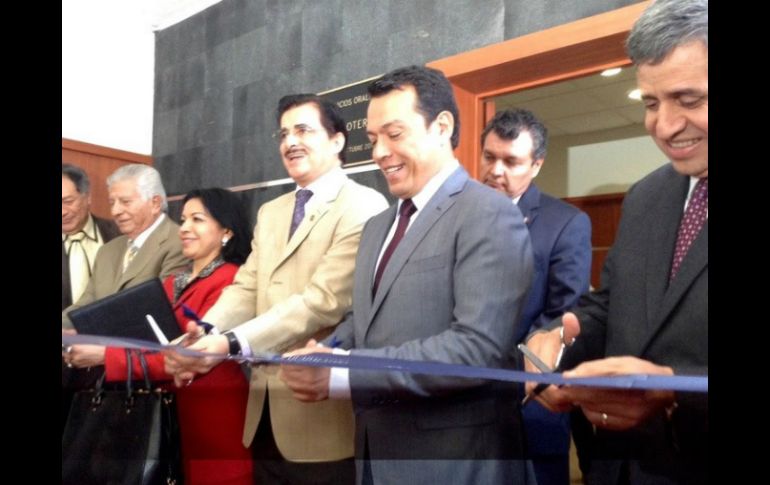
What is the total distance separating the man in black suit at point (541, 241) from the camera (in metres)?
0.72

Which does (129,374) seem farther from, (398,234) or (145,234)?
(398,234)

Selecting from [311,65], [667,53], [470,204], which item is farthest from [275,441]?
[667,53]

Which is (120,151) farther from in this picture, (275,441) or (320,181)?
(275,441)

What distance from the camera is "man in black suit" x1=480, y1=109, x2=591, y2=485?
719mm

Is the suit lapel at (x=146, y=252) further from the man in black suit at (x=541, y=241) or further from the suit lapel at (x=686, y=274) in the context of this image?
the suit lapel at (x=686, y=274)

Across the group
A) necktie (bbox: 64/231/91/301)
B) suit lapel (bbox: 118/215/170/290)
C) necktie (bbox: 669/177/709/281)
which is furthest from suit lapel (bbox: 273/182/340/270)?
necktie (bbox: 669/177/709/281)

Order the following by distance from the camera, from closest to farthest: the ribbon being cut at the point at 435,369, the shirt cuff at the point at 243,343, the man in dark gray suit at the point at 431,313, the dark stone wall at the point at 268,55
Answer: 1. the ribbon being cut at the point at 435,369
2. the man in dark gray suit at the point at 431,313
3. the shirt cuff at the point at 243,343
4. the dark stone wall at the point at 268,55

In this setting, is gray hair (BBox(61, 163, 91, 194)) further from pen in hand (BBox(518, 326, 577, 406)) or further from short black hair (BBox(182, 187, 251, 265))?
pen in hand (BBox(518, 326, 577, 406))

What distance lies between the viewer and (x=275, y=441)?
2.67 feet

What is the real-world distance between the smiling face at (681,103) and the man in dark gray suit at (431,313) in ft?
0.65

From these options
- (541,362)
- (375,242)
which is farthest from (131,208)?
(541,362)

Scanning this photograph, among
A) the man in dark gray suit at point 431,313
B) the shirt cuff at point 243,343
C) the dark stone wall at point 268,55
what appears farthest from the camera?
the dark stone wall at point 268,55

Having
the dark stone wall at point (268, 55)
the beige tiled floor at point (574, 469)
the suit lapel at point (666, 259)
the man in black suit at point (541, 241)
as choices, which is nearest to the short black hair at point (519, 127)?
the man in black suit at point (541, 241)

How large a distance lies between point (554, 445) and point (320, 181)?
474 millimetres
